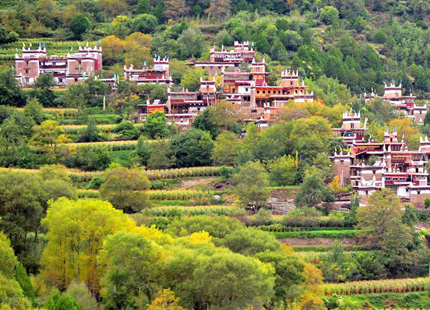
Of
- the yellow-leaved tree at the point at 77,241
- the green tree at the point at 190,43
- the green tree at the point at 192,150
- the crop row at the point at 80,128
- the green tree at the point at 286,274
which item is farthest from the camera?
the green tree at the point at 190,43

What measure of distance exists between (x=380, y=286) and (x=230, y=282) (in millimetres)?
14290

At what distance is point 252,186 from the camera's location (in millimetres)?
65500

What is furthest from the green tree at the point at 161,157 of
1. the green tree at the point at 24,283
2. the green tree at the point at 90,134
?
the green tree at the point at 24,283

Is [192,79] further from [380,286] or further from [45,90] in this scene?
[380,286]

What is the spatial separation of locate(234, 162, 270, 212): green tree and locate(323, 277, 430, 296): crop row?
30.9 ft

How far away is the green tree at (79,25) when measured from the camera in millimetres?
101250

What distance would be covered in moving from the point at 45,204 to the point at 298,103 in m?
27.6

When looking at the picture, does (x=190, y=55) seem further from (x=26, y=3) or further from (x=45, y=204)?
(x=45, y=204)

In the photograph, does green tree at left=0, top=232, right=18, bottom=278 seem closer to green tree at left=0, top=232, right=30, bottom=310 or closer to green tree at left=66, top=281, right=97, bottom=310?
green tree at left=0, top=232, right=30, bottom=310

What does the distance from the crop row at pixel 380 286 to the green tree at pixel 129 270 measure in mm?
12736

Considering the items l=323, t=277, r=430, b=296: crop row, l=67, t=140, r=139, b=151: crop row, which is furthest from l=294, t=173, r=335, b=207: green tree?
l=67, t=140, r=139, b=151: crop row

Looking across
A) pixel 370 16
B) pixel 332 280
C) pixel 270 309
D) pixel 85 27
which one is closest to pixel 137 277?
pixel 270 309

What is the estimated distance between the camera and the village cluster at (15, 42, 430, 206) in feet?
227

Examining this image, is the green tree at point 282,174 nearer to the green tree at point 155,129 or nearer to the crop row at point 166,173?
the crop row at point 166,173
